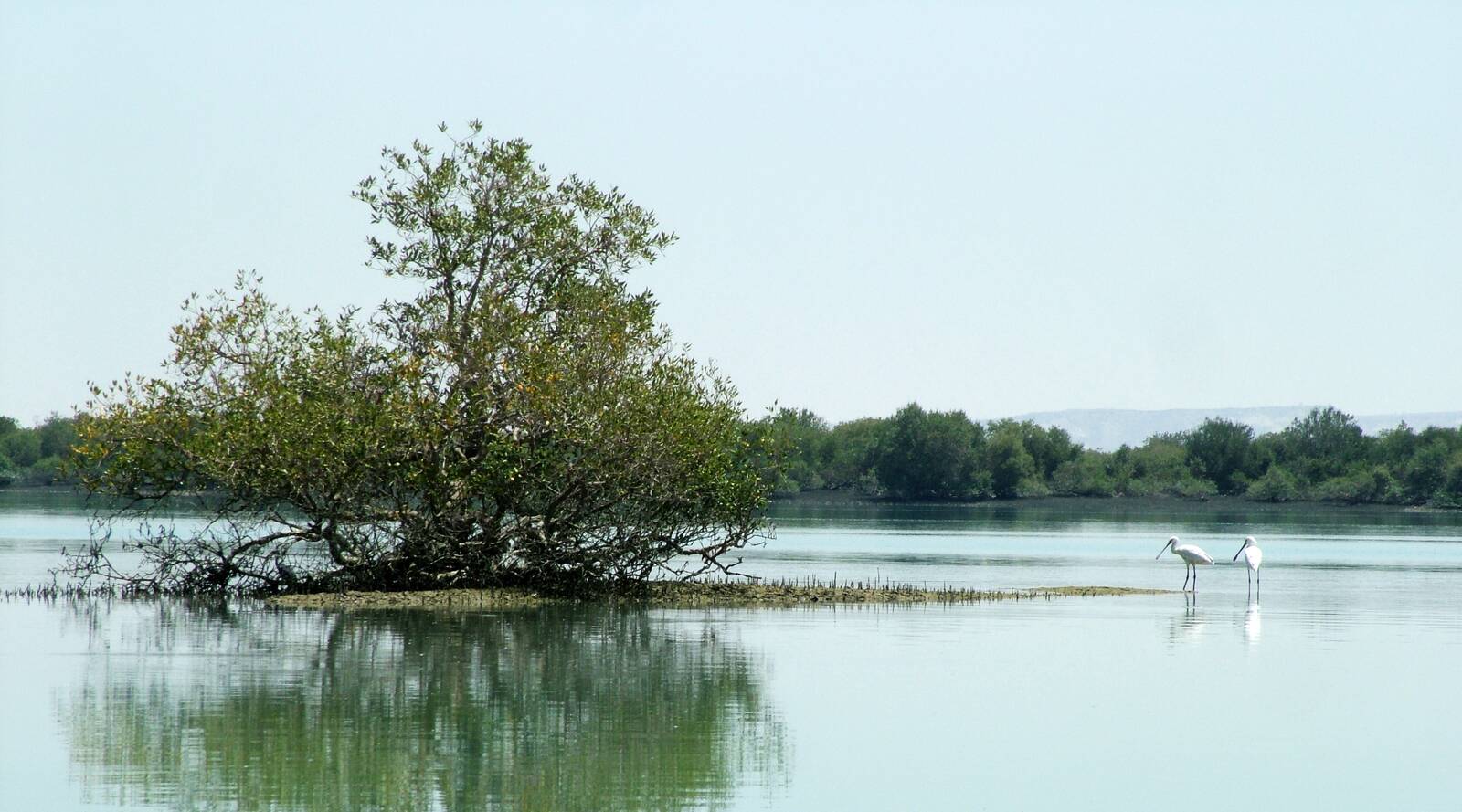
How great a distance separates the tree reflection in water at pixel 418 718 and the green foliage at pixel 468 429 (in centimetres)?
334

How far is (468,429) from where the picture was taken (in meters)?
29.6

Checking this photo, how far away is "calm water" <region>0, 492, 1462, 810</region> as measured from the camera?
14.7 m

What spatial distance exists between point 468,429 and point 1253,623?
44.4ft

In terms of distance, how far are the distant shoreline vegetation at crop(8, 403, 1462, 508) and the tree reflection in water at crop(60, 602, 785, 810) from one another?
103 m

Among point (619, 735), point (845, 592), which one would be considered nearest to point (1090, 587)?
point (845, 592)

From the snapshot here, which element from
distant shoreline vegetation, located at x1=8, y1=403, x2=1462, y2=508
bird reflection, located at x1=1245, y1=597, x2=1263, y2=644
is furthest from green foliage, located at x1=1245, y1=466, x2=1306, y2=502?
bird reflection, located at x1=1245, y1=597, x2=1263, y2=644

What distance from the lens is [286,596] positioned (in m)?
30.0

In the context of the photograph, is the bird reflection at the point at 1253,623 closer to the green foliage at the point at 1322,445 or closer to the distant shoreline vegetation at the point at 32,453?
the distant shoreline vegetation at the point at 32,453

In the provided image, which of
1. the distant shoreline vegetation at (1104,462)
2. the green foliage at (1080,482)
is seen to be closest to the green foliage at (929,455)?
the distant shoreline vegetation at (1104,462)

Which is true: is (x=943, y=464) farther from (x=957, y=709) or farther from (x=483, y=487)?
(x=957, y=709)

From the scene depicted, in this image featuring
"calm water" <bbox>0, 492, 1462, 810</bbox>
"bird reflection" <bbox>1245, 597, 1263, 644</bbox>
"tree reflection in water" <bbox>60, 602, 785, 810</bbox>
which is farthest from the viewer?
"bird reflection" <bbox>1245, 597, 1263, 644</bbox>

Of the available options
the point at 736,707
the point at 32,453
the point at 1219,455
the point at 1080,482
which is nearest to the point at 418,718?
the point at 736,707

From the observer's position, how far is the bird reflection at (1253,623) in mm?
27812

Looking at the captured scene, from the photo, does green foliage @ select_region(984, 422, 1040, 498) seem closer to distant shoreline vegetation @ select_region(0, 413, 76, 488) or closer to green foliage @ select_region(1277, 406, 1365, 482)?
green foliage @ select_region(1277, 406, 1365, 482)
